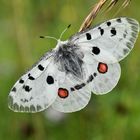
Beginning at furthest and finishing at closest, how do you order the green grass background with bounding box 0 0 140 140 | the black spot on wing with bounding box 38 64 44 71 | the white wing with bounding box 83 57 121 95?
the green grass background with bounding box 0 0 140 140 < the black spot on wing with bounding box 38 64 44 71 < the white wing with bounding box 83 57 121 95

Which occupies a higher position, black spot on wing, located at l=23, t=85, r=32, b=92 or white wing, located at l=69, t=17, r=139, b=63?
white wing, located at l=69, t=17, r=139, b=63

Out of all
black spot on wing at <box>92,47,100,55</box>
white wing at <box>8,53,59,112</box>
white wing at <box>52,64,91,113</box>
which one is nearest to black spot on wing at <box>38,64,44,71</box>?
white wing at <box>8,53,59,112</box>

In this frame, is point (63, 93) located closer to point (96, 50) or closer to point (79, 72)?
point (79, 72)

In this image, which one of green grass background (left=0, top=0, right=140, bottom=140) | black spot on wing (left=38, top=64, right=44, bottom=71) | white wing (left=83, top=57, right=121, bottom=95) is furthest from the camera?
green grass background (left=0, top=0, right=140, bottom=140)

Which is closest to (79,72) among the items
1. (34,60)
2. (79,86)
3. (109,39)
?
(79,86)

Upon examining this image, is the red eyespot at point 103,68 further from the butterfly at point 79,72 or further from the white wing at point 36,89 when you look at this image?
the white wing at point 36,89

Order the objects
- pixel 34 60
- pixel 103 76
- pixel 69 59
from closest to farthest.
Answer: pixel 103 76, pixel 69 59, pixel 34 60

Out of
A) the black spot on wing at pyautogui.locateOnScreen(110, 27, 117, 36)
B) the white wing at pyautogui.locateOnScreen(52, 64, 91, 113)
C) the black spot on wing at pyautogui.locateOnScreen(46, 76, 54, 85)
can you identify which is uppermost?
the black spot on wing at pyautogui.locateOnScreen(110, 27, 117, 36)

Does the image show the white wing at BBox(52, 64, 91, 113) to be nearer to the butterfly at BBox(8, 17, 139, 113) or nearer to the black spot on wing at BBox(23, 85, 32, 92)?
the butterfly at BBox(8, 17, 139, 113)
